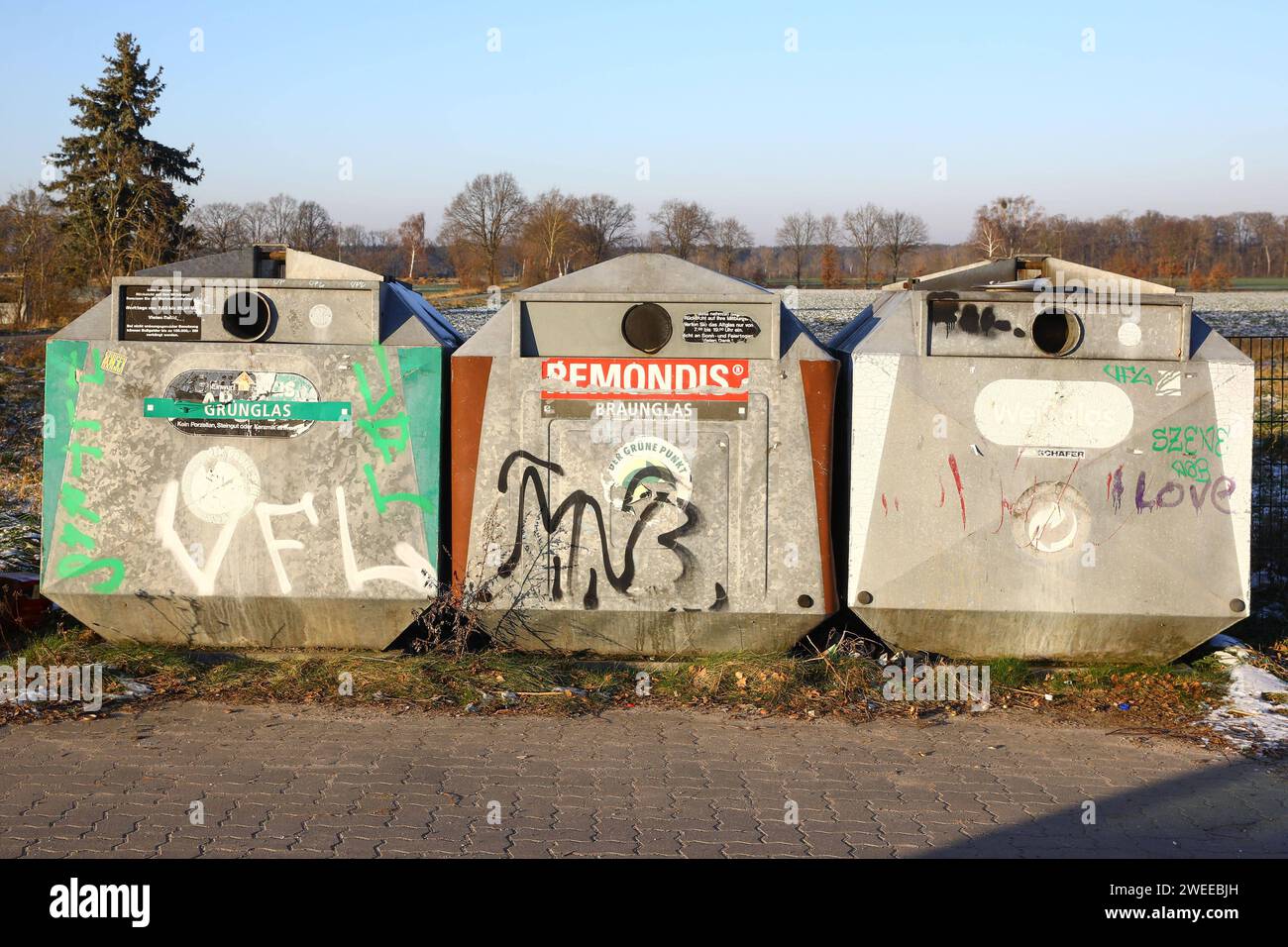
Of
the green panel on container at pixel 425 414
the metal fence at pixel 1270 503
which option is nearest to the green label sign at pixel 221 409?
the green panel on container at pixel 425 414

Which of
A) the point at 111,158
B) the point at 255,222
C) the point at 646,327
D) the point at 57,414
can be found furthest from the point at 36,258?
the point at 646,327

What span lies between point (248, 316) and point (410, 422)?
1.03 meters

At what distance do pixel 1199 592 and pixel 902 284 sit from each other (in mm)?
2460

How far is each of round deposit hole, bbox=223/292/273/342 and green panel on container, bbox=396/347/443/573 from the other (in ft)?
2.41

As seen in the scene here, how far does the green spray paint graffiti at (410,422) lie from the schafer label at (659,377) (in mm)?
645

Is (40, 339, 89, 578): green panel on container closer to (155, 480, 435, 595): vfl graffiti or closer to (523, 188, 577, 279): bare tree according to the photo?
(155, 480, 435, 595): vfl graffiti

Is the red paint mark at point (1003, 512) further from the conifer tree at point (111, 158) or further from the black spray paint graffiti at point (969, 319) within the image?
the conifer tree at point (111, 158)

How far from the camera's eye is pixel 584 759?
4.81 m

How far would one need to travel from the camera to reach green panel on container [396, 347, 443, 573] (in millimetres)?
5930

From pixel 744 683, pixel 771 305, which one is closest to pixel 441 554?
pixel 744 683

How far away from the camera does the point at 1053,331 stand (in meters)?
5.87

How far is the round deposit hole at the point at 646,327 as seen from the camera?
589 cm

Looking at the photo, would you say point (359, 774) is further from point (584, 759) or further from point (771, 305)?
point (771, 305)

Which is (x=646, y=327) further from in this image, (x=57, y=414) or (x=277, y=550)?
(x=57, y=414)
